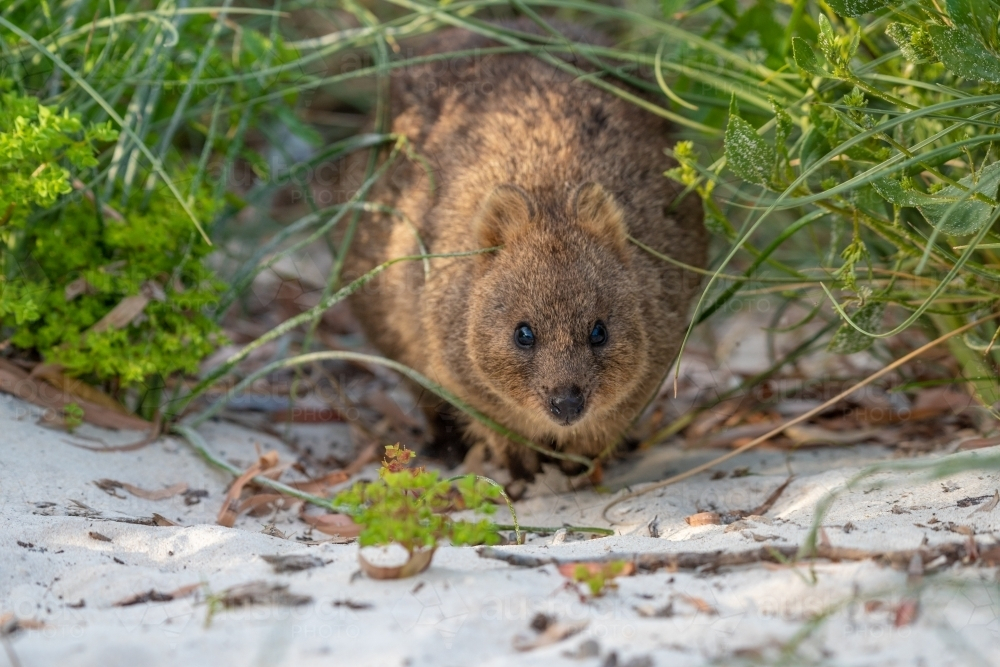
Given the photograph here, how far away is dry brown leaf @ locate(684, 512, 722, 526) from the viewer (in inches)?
157

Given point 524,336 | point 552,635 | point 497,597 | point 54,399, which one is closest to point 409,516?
point 497,597

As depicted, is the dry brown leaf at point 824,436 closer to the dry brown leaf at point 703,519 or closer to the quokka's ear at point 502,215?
the dry brown leaf at point 703,519

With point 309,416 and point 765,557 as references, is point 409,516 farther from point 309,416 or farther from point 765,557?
point 309,416

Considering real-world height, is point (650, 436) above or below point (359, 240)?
below

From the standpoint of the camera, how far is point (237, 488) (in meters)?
4.51

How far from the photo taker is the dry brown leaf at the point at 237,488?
4230 mm

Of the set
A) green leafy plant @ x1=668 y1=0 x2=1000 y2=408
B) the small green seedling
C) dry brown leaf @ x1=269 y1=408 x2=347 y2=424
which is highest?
green leafy plant @ x1=668 y1=0 x2=1000 y2=408

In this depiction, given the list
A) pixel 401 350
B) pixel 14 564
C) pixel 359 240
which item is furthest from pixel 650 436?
pixel 14 564

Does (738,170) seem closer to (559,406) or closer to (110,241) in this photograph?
(559,406)

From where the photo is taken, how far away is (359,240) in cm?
592

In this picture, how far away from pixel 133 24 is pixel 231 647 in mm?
4144

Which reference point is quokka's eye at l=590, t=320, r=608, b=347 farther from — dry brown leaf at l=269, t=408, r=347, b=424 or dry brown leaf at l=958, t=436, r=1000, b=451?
dry brown leaf at l=269, t=408, r=347, b=424

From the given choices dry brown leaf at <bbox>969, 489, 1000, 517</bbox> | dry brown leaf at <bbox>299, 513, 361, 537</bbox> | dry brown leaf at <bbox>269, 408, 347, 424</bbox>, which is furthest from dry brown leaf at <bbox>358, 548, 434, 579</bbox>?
dry brown leaf at <bbox>269, 408, 347, 424</bbox>

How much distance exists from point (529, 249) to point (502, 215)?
232 mm
